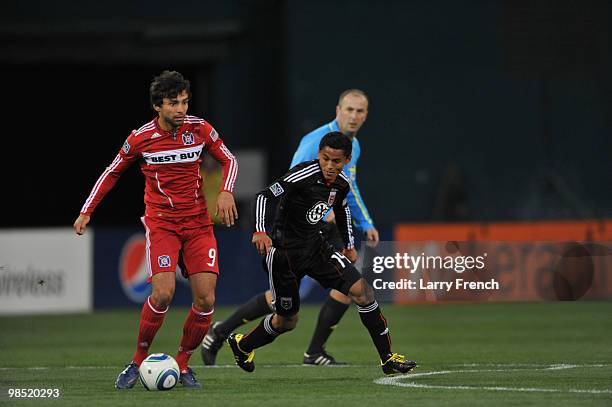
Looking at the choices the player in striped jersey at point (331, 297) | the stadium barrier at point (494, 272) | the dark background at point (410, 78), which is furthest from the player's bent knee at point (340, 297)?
the dark background at point (410, 78)

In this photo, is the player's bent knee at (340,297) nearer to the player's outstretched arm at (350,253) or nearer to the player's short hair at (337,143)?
the player's outstretched arm at (350,253)

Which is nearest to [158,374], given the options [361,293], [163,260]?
[163,260]

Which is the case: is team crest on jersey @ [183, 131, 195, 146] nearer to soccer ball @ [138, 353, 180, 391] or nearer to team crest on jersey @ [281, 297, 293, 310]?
team crest on jersey @ [281, 297, 293, 310]

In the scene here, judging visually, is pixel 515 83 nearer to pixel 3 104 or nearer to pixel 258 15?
pixel 258 15

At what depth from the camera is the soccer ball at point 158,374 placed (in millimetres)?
8664

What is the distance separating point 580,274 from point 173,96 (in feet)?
14.0

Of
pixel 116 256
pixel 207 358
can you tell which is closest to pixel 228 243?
pixel 116 256

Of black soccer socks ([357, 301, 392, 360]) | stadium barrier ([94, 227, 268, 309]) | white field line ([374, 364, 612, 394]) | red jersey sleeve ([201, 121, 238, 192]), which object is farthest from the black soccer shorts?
stadium barrier ([94, 227, 268, 309])

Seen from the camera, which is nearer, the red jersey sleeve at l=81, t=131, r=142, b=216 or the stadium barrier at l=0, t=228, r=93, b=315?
the red jersey sleeve at l=81, t=131, r=142, b=216

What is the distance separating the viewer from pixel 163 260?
8.89 meters

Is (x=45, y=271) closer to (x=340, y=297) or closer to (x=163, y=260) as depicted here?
(x=340, y=297)

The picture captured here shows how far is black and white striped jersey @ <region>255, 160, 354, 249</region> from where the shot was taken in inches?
355

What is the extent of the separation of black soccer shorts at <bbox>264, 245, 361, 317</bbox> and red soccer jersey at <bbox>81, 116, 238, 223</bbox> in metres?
0.64

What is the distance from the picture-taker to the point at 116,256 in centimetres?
1820
